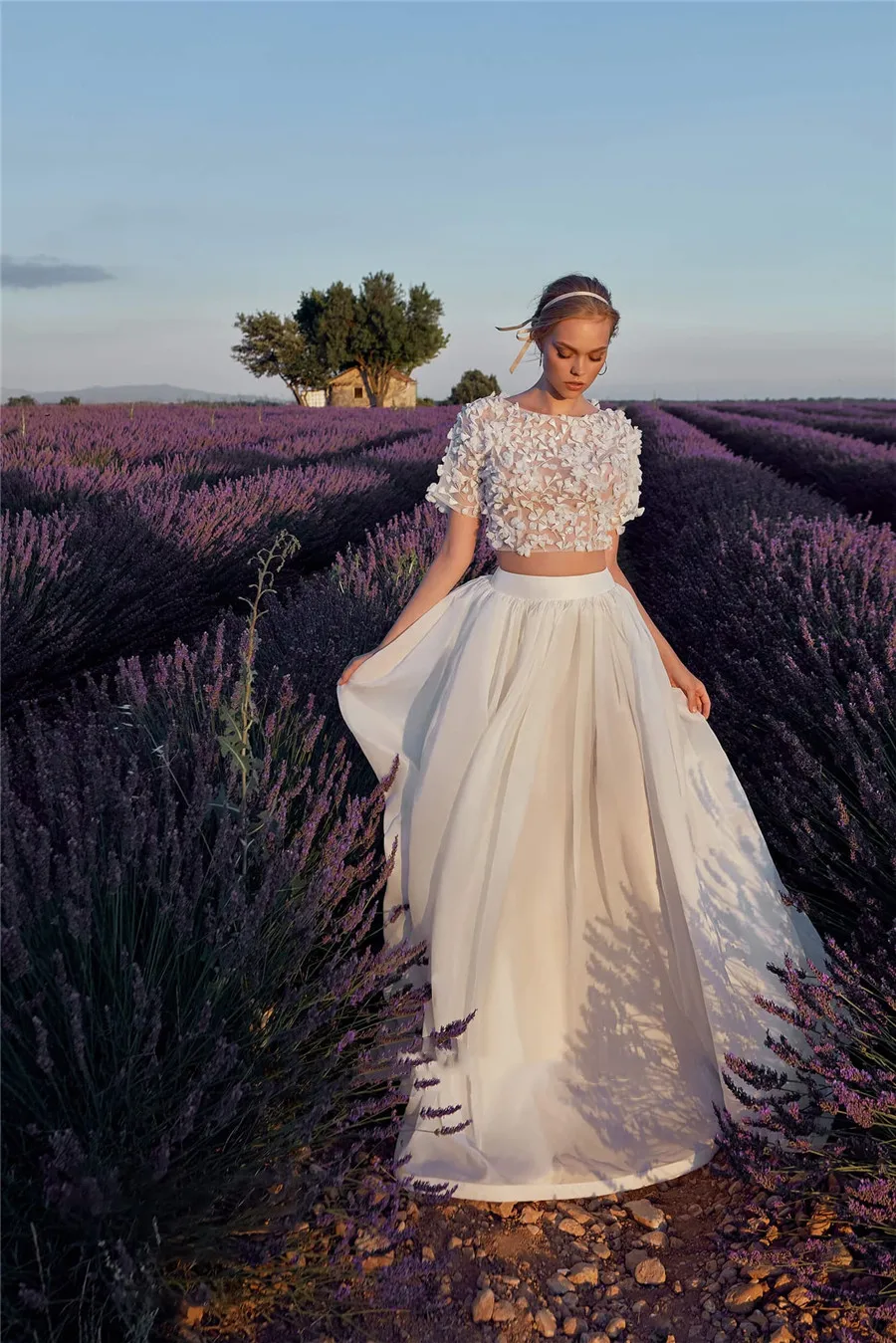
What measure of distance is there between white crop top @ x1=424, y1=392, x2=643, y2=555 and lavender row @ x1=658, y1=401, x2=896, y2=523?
7.58 metres

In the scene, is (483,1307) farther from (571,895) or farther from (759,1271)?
(571,895)

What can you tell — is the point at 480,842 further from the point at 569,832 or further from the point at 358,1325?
the point at 358,1325

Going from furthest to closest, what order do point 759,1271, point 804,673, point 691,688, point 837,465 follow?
point 837,465 → point 804,673 → point 691,688 → point 759,1271

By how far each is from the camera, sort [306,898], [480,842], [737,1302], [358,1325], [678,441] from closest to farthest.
Result: [358,1325]
[737,1302]
[306,898]
[480,842]
[678,441]

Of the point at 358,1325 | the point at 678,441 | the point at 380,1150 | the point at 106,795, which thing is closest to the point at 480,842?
the point at 380,1150

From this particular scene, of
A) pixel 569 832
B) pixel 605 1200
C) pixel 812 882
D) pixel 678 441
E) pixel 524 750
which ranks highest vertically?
pixel 678 441

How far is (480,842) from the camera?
2.25m

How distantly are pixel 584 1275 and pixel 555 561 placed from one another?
158 cm

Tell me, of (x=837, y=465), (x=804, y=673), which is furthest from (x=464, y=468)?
(x=837, y=465)

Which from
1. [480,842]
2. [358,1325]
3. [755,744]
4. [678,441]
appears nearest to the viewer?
[358,1325]

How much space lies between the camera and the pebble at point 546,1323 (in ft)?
5.53

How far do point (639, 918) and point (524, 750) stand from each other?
51cm

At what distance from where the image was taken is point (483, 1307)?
1698mm

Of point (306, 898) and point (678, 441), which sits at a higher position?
point (678, 441)
